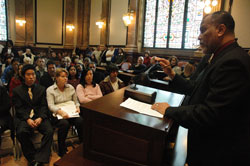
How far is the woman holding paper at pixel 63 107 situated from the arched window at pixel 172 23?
602cm

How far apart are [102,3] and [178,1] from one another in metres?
4.53

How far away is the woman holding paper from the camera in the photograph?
2393 millimetres

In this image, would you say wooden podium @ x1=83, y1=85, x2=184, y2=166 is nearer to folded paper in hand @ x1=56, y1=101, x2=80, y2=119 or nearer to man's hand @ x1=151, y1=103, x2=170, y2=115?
man's hand @ x1=151, y1=103, x2=170, y2=115

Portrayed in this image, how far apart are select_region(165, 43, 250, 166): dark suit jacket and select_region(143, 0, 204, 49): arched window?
671 centimetres

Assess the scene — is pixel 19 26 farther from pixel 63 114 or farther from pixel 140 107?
pixel 140 107

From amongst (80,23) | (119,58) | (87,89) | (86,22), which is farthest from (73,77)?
(80,23)

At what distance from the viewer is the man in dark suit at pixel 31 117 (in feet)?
6.97

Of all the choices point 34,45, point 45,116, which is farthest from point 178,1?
point 34,45

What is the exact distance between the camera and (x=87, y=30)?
460 inches

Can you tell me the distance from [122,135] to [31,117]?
1832 millimetres

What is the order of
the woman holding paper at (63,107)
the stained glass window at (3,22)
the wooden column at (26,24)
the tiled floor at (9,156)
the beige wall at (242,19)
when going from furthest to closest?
the wooden column at (26,24) < the stained glass window at (3,22) < the beige wall at (242,19) < the woman holding paper at (63,107) < the tiled floor at (9,156)

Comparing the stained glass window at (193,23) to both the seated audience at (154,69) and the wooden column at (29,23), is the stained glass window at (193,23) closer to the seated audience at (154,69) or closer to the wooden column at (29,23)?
the seated audience at (154,69)

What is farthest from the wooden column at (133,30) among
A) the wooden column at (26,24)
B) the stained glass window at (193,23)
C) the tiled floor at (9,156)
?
the wooden column at (26,24)

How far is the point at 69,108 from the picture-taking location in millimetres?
2586
